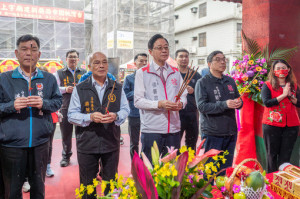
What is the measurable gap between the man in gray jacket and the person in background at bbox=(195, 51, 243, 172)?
264 mm

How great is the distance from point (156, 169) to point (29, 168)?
1.45 meters

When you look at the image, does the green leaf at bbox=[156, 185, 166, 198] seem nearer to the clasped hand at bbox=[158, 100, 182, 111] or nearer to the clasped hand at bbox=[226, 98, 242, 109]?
the clasped hand at bbox=[158, 100, 182, 111]

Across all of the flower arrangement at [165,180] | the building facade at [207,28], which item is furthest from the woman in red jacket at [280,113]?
the building facade at [207,28]

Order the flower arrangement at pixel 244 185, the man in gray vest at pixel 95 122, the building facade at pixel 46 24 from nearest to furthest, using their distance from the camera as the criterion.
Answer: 1. the flower arrangement at pixel 244 185
2. the man in gray vest at pixel 95 122
3. the building facade at pixel 46 24

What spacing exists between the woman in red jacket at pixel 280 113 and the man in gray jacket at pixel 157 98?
1.01m

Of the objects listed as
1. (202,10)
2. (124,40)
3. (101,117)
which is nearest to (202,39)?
(202,10)

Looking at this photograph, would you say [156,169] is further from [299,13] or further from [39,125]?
[299,13]

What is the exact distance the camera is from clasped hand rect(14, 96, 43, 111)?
1658mm

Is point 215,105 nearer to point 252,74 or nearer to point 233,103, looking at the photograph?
point 233,103

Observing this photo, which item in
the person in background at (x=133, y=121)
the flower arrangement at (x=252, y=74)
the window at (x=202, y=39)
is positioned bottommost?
the person in background at (x=133, y=121)

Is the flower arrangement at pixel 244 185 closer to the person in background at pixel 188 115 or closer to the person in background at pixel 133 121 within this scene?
the person in background at pixel 188 115

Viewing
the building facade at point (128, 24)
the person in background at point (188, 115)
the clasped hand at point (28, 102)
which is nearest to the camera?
the clasped hand at point (28, 102)

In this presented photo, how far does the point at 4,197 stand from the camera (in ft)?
6.63

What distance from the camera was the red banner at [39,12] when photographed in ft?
45.7
